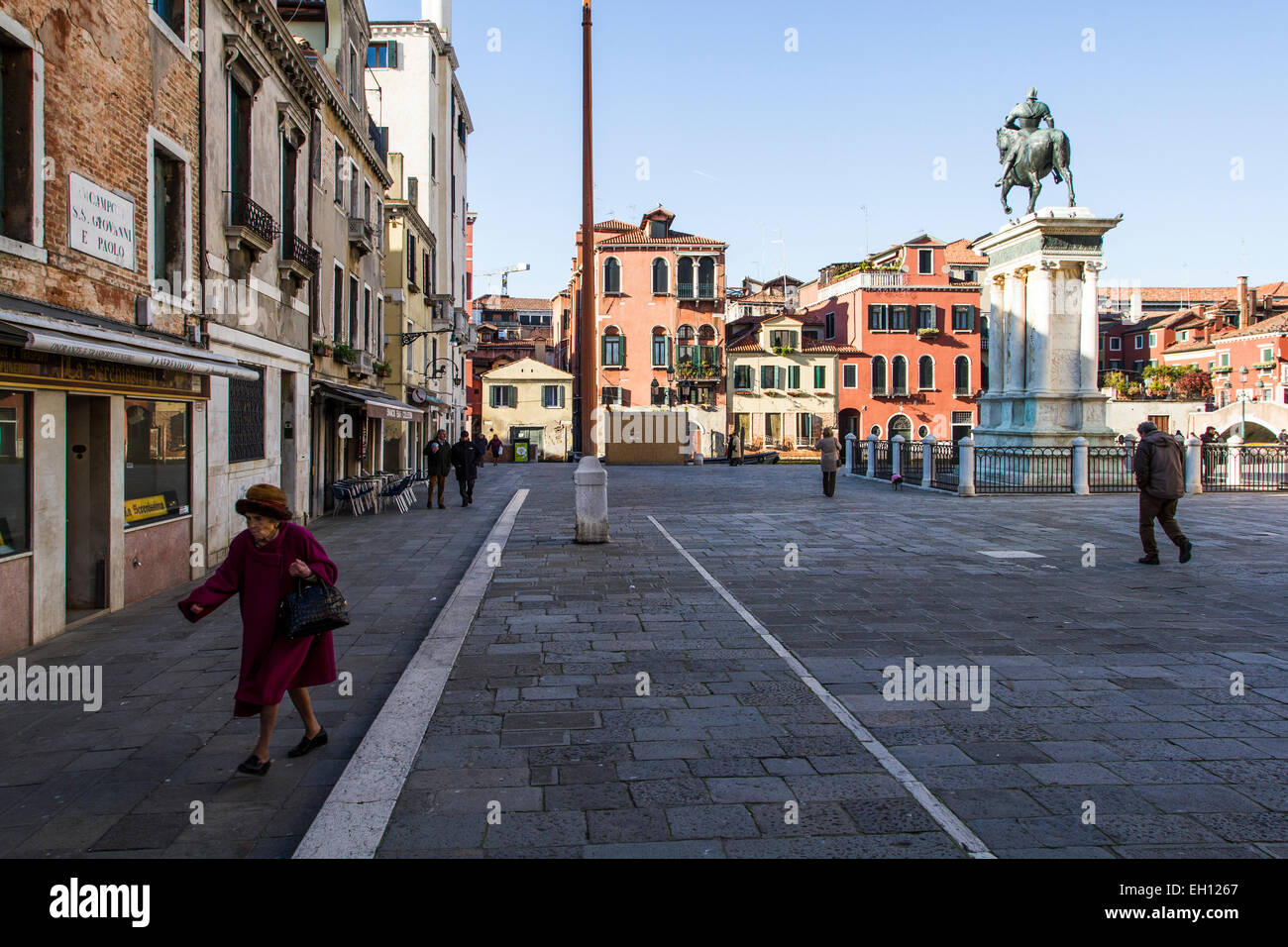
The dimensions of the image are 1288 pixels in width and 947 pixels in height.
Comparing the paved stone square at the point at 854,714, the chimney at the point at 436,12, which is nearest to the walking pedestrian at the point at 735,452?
the chimney at the point at 436,12

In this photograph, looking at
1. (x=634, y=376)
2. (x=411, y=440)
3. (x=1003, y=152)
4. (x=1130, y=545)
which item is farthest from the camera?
(x=634, y=376)

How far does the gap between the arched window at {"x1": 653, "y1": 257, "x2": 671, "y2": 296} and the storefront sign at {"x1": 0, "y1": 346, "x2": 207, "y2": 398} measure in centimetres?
4763

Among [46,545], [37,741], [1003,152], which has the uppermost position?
[1003,152]

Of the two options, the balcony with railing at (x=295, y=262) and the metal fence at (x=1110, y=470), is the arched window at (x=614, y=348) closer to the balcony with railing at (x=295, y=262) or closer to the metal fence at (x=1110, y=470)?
the metal fence at (x=1110, y=470)

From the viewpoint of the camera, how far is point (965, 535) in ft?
48.8

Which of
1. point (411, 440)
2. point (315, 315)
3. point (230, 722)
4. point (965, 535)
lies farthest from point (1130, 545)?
point (411, 440)

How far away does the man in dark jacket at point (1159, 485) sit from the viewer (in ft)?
38.9

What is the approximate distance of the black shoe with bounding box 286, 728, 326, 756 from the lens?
4.99 meters

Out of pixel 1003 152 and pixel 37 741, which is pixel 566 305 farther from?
pixel 37 741

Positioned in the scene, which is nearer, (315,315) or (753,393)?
(315,315)

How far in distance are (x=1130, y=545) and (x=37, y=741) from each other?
13.0 m

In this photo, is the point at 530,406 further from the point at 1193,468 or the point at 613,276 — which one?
the point at 1193,468

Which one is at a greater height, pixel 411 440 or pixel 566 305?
pixel 566 305

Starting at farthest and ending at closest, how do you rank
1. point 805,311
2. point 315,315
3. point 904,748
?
point 805,311 < point 315,315 < point 904,748
